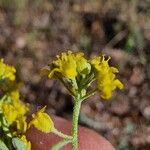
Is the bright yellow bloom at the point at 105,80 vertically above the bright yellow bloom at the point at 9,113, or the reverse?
the bright yellow bloom at the point at 105,80

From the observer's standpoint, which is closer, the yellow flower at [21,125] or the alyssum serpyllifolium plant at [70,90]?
the alyssum serpyllifolium plant at [70,90]

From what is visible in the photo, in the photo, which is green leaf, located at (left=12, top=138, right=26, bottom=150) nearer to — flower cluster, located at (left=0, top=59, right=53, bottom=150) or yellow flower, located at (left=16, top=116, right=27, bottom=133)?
flower cluster, located at (left=0, top=59, right=53, bottom=150)

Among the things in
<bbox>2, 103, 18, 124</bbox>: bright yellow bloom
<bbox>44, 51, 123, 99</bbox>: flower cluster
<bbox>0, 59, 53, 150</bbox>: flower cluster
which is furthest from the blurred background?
<bbox>44, 51, 123, 99</bbox>: flower cluster

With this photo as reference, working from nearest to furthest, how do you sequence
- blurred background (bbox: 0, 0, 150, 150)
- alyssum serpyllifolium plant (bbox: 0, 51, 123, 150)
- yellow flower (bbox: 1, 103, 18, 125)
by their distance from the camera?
alyssum serpyllifolium plant (bbox: 0, 51, 123, 150) → yellow flower (bbox: 1, 103, 18, 125) → blurred background (bbox: 0, 0, 150, 150)

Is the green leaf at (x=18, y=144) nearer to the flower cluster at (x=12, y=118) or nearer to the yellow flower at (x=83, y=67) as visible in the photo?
the flower cluster at (x=12, y=118)

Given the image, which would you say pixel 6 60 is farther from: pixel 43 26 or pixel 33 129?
pixel 33 129

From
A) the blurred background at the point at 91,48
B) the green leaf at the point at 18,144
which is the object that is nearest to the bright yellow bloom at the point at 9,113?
the green leaf at the point at 18,144
